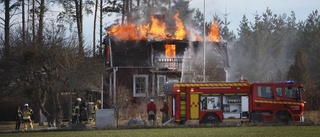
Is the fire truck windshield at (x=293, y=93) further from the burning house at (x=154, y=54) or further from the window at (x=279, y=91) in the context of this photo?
the burning house at (x=154, y=54)

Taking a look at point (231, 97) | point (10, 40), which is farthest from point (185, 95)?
point (10, 40)

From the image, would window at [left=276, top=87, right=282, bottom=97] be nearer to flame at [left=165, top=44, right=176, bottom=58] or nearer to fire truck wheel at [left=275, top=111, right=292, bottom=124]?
fire truck wheel at [left=275, top=111, right=292, bottom=124]

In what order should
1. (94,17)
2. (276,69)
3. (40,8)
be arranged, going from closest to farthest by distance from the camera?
(40,8)
(94,17)
(276,69)

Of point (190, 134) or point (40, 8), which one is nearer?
point (190, 134)

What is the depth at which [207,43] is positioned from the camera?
59219mm

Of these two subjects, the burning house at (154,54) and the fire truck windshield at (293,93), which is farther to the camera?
the burning house at (154,54)

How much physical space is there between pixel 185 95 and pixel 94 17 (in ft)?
76.8

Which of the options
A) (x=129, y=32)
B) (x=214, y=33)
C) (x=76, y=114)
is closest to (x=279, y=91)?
(x=76, y=114)

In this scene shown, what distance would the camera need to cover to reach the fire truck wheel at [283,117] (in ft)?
136

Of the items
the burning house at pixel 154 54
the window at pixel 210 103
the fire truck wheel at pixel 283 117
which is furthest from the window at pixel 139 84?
the fire truck wheel at pixel 283 117

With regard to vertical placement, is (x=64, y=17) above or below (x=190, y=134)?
above

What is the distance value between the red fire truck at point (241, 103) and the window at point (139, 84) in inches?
668

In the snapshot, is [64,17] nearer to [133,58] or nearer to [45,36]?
[133,58]

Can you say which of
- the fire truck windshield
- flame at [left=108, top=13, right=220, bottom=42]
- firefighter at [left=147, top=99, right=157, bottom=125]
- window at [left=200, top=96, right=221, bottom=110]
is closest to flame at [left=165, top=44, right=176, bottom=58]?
flame at [left=108, top=13, right=220, bottom=42]
